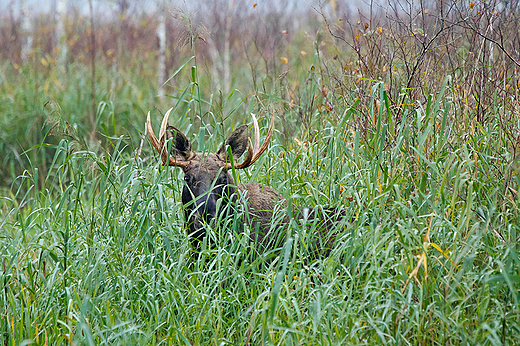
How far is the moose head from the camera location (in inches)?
154

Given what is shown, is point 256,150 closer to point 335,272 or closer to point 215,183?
point 215,183

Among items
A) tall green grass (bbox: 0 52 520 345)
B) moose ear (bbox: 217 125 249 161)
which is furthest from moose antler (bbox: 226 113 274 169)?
tall green grass (bbox: 0 52 520 345)

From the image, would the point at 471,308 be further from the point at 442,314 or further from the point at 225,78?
the point at 225,78

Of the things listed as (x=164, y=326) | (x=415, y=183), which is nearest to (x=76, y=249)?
(x=164, y=326)

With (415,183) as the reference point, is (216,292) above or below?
below

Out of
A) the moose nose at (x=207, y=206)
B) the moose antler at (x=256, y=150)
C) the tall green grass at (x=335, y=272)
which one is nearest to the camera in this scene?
the tall green grass at (x=335, y=272)

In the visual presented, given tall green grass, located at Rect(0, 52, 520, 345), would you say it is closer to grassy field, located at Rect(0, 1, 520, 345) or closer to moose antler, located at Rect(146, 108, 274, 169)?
grassy field, located at Rect(0, 1, 520, 345)

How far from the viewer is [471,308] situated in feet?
9.67

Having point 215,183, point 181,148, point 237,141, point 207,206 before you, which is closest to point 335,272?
point 207,206

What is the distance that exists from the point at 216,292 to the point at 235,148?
1.45m

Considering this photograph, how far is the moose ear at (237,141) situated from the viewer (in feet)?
14.1

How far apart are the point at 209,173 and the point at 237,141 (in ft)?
1.54

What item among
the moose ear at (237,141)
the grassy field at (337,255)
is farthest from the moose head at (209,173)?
the grassy field at (337,255)

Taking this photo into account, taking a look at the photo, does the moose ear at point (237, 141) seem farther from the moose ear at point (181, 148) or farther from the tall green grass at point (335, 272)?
the tall green grass at point (335, 272)
